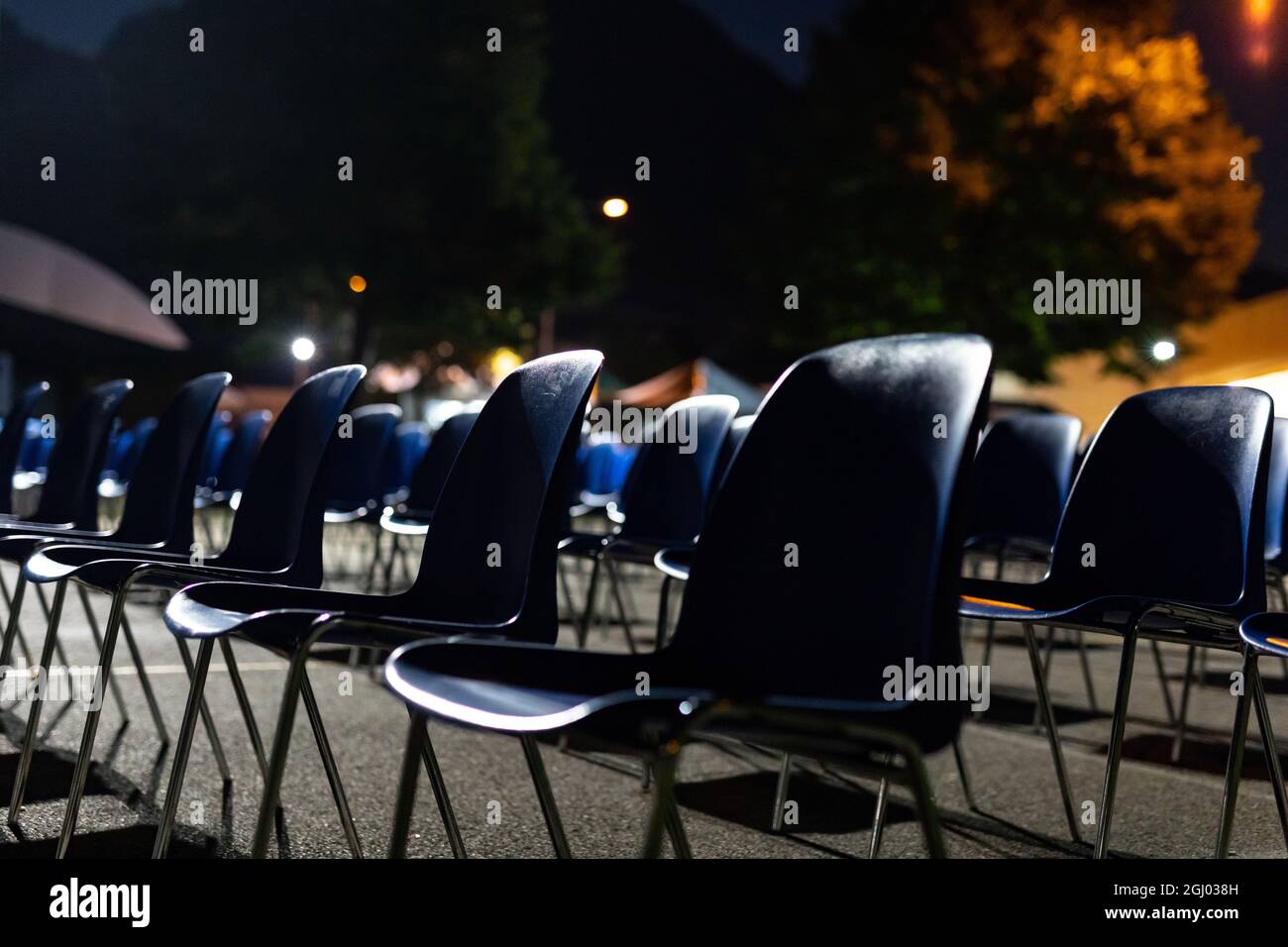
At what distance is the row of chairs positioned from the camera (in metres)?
1.56

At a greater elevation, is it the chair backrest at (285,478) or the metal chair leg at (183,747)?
the chair backrest at (285,478)

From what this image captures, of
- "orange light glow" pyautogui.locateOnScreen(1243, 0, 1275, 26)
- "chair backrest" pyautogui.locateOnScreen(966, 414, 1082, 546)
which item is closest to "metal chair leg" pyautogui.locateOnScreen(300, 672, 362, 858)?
"chair backrest" pyautogui.locateOnScreen(966, 414, 1082, 546)

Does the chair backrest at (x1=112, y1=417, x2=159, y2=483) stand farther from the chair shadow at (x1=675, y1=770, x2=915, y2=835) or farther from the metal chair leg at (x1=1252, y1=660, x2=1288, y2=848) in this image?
the metal chair leg at (x1=1252, y1=660, x2=1288, y2=848)

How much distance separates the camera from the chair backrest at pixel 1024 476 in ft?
15.5

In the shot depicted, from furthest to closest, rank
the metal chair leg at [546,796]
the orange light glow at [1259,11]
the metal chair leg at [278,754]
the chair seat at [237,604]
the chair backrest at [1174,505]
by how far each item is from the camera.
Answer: the orange light glow at [1259,11] < the chair backrest at [1174,505] < the chair seat at [237,604] < the metal chair leg at [546,796] < the metal chair leg at [278,754]

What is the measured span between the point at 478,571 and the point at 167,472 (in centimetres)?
150

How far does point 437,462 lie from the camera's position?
5.33 meters

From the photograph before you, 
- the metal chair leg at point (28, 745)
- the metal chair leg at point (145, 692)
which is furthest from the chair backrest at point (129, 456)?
the metal chair leg at point (28, 745)

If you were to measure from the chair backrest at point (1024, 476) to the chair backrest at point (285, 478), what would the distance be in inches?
106

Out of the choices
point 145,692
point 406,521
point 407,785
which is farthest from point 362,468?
point 407,785

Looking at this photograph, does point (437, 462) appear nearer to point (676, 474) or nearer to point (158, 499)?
point (676, 474)

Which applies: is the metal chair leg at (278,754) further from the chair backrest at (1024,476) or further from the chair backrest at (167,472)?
the chair backrest at (1024,476)
